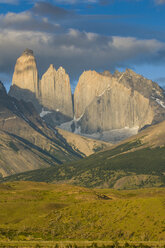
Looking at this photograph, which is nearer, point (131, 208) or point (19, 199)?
point (131, 208)

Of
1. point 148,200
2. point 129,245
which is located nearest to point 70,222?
point 148,200

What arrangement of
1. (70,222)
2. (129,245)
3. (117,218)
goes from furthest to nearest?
(70,222) < (117,218) < (129,245)

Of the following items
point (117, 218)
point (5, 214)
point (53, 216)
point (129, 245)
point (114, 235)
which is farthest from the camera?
point (5, 214)

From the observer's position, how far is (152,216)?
3942 inches

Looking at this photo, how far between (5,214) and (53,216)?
3362cm

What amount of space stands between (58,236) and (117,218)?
1244 centimetres

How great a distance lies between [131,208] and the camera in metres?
109

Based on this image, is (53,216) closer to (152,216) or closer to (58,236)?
(58,236)

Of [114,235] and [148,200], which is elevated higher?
[148,200]

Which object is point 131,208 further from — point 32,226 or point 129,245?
point 129,245

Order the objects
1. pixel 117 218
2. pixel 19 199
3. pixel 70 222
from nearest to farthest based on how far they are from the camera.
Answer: pixel 117 218 < pixel 70 222 < pixel 19 199

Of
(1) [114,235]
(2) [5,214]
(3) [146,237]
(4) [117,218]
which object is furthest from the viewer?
(2) [5,214]

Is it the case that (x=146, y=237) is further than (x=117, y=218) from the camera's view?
No

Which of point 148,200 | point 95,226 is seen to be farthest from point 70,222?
point 148,200
